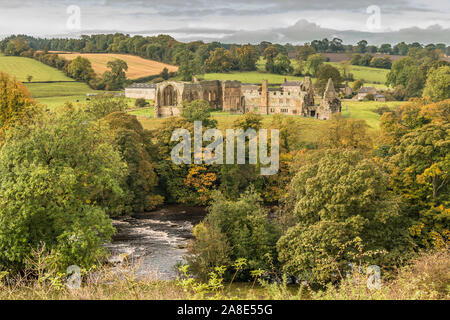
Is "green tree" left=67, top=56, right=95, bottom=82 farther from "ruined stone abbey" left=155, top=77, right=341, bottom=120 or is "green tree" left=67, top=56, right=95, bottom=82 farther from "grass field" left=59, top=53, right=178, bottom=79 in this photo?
"ruined stone abbey" left=155, top=77, right=341, bottom=120

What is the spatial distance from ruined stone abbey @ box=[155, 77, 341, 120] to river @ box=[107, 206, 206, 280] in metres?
35.4

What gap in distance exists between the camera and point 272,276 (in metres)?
28.2

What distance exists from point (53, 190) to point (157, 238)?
16285 mm

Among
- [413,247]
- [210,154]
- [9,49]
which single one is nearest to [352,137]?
[210,154]

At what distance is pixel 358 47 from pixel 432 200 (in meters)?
146

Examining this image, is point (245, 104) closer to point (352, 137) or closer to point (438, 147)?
point (352, 137)

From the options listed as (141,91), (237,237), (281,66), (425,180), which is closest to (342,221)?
(237,237)

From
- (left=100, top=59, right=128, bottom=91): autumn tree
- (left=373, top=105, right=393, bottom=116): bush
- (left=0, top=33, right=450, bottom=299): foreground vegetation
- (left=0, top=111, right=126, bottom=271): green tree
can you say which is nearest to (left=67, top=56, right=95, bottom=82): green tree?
(left=100, top=59, right=128, bottom=91): autumn tree

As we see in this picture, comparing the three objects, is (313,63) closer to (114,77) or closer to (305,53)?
(305,53)

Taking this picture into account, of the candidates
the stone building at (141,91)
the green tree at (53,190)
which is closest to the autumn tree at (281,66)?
the stone building at (141,91)

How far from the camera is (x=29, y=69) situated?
91.6 m

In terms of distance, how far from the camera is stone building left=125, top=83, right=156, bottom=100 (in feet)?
307

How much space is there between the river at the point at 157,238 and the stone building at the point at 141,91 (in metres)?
49.0

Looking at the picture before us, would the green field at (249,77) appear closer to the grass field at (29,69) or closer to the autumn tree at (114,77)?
the autumn tree at (114,77)
